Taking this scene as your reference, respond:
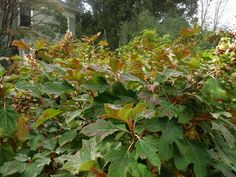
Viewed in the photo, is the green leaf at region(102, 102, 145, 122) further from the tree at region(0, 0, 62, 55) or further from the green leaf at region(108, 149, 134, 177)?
the tree at region(0, 0, 62, 55)

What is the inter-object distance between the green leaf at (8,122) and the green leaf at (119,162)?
1.61 feet

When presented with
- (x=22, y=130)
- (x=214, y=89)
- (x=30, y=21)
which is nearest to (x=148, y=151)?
(x=214, y=89)

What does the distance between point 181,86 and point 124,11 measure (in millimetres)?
28430

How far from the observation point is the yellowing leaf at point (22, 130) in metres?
1.59

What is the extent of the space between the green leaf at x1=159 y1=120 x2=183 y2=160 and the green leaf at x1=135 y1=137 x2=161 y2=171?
0.18ft

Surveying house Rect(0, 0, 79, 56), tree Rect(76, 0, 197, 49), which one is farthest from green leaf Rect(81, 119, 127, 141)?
tree Rect(76, 0, 197, 49)

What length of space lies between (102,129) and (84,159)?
0.11 m

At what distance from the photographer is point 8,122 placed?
1.56 metres

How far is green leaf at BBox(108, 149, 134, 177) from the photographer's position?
1.19 m

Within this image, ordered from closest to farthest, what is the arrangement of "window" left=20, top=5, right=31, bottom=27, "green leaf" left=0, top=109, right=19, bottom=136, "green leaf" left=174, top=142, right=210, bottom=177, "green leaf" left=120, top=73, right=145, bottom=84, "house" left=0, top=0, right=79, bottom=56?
"green leaf" left=174, top=142, right=210, bottom=177
"green leaf" left=120, top=73, right=145, bottom=84
"green leaf" left=0, top=109, right=19, bottom=136
"house" left=0, top=0, right=79, bottom=56
"window" left=20, top=5, right=31, bottom=27

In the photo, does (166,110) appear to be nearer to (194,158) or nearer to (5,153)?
(194,158)

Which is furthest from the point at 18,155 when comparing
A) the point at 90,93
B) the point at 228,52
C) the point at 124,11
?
the point at 124,11

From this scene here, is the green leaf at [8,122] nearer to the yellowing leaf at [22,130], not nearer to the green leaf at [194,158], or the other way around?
the yellowing leaf at [22,130]

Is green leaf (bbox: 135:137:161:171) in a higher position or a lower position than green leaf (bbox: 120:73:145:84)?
lower
